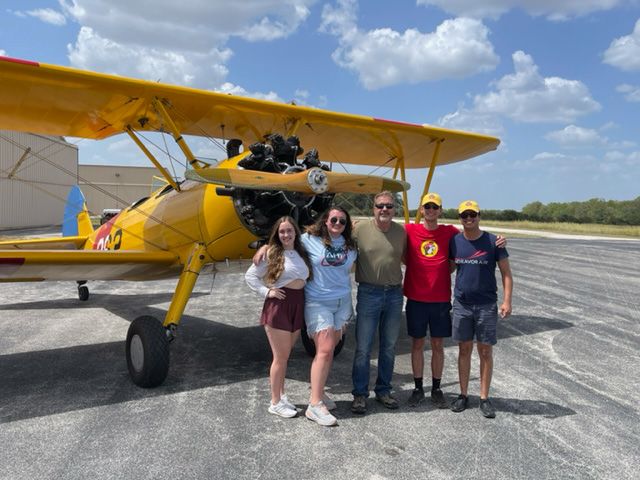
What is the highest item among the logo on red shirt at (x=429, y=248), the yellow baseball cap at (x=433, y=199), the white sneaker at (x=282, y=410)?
the yellow baseball cap at (x=433, y=199)

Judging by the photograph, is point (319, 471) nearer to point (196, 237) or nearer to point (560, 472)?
point (560, 472)

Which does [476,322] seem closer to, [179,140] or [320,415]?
[320,415]

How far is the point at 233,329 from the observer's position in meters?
6.75

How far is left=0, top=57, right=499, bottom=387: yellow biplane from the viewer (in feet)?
14.5

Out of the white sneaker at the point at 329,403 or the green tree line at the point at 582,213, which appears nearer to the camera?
the white sneaker at the point at 329,403

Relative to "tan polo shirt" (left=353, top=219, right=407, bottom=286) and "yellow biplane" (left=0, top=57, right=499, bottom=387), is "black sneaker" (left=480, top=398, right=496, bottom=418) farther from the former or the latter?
"yellow biplane" (left=0, top=57, right=499, bottom=387)

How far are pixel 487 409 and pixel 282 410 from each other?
5.24ft

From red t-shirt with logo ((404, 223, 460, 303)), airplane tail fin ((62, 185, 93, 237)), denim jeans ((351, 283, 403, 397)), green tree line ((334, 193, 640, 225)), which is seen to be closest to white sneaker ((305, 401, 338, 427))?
denim jeans ((351, 283, 403, 397))

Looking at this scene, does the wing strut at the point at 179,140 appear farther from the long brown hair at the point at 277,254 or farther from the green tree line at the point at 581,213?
the green tree line at the point at 581,213

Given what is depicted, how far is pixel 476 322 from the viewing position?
3812 mm

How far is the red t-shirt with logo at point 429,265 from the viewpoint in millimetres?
3922

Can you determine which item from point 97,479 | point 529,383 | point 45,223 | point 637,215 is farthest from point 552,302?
point 637,215

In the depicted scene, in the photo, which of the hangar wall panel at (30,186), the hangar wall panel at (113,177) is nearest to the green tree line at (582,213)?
the hangar wall panel at (113,177)

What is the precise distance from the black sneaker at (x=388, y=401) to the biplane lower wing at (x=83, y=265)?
2878 mm
